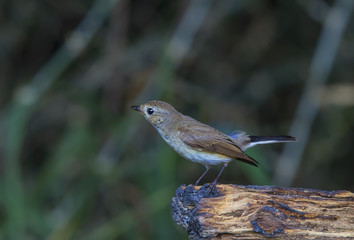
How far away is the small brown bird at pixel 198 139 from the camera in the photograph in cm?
508

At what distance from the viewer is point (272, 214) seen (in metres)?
3.79

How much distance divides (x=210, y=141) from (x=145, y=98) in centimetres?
275

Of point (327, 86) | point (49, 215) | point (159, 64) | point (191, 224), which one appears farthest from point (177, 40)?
point (191, 224)

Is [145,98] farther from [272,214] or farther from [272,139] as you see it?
[272,214]

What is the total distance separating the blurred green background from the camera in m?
7.34

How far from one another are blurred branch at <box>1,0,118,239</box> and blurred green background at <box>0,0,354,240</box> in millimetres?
16

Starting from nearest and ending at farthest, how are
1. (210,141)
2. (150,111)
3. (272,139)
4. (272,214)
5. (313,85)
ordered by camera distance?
(272,214) < (210,141) < (272,139) < (150,111) < (313,85)

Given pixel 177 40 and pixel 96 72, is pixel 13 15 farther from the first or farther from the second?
pixel 177 40

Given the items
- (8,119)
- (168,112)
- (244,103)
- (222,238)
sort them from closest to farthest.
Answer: (222,238)
(168,112)
(8,119)
(244,103)

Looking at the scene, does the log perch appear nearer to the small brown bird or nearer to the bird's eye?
the small brown bird

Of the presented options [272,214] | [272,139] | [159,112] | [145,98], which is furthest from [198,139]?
[145,98]

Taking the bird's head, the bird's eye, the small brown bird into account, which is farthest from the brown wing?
the bird's eye

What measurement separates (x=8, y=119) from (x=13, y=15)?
2.07 meters

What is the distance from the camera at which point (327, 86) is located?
320 inches
